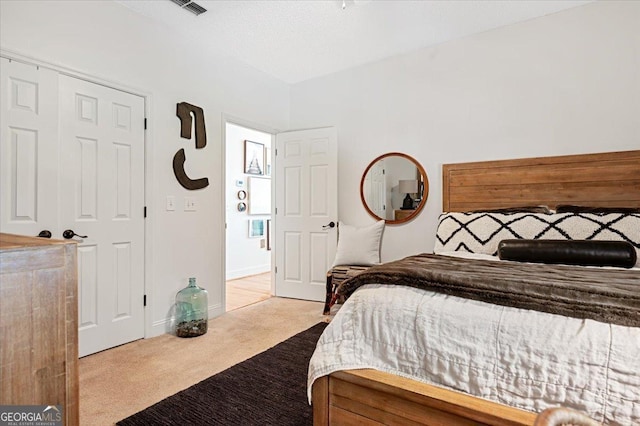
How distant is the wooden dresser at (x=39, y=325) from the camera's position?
901 mm

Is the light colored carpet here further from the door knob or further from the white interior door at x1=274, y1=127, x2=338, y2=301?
the door knob

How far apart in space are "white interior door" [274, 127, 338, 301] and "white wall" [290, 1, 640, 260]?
212mm

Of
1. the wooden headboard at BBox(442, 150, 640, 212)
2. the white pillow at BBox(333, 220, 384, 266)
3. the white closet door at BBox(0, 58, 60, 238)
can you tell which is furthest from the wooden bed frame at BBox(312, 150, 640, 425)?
the white closet door at BBox(0, 58, 60, 238)

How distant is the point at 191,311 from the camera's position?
9.81 ft

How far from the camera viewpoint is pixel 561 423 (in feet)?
2.69

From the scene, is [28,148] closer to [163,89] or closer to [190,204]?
[163,89]

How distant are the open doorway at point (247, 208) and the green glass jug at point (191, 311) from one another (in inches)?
75.3

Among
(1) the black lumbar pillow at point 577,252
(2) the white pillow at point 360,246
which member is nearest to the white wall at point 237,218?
(2) the white pillow at point 360,246

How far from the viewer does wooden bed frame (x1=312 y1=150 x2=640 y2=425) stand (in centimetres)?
111

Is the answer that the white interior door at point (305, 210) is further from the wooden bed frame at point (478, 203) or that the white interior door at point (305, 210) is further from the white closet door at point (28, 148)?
the white closet door at point (28, 148)

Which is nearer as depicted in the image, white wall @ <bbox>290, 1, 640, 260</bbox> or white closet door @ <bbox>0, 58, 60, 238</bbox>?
white closet door @ <bbox>0, 58, 60, 238</bbox>

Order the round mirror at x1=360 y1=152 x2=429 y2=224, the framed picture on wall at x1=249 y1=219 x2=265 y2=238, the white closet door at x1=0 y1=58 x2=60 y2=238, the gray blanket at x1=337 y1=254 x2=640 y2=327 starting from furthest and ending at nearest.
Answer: the framed picture on wall at x1=249 y1=219 x2=265 y2=238 < the round mirror at x1=360 y1=152 x2=429 y2=224 < the white closet door at x1=0 y1=58 x2=60 y2=238 < the gray blanket at x1=337 y1=254 x2=640 y2=327

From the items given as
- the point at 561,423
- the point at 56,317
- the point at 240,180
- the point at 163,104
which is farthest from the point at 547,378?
the point at 240,180

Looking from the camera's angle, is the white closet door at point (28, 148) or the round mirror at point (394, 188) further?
the round mirror at point (394, 188)
